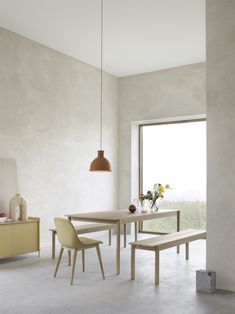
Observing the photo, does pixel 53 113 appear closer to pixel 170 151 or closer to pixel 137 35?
pixel 137 35

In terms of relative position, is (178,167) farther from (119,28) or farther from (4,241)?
(4,241)

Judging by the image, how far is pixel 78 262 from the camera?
5.44 meters

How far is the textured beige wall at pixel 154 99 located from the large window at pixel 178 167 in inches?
17.1

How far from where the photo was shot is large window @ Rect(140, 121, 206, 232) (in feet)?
27.0

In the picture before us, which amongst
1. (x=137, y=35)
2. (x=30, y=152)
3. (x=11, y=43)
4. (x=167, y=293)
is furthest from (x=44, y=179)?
(x=167, y=293)

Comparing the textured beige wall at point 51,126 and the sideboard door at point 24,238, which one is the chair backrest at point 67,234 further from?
the textured beige wall at point 51,126

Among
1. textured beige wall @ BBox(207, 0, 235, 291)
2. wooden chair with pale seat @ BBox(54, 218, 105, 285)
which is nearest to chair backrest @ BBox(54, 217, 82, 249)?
wooden chair with pale seat @ BBox(54, 218, 105, 285)

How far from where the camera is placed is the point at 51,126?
22.9 ft

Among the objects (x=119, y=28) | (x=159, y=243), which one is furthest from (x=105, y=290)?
(x=119, y=28)

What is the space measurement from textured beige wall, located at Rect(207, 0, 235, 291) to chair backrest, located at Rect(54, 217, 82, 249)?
1.45 m

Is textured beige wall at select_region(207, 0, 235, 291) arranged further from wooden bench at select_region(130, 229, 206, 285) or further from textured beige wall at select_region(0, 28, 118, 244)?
textured beige wall at select_region(0, 28, 118, 244)

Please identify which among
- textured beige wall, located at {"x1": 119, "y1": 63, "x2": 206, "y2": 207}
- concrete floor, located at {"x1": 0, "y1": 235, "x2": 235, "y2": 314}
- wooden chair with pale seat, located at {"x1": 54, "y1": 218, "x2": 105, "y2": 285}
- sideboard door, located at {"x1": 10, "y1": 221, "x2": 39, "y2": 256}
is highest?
textured beige wall, located at {"x1": 119, "y1": 63, "x2": 206, "y2": 207}

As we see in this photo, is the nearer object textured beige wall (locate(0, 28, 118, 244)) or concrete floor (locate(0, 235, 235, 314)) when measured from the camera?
concrete floor (locate(0, 235, 235, 314))

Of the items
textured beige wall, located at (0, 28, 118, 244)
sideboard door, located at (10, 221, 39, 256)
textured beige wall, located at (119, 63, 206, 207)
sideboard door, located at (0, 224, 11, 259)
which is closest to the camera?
sideboard door, located at (0, 224, 11, 259)
